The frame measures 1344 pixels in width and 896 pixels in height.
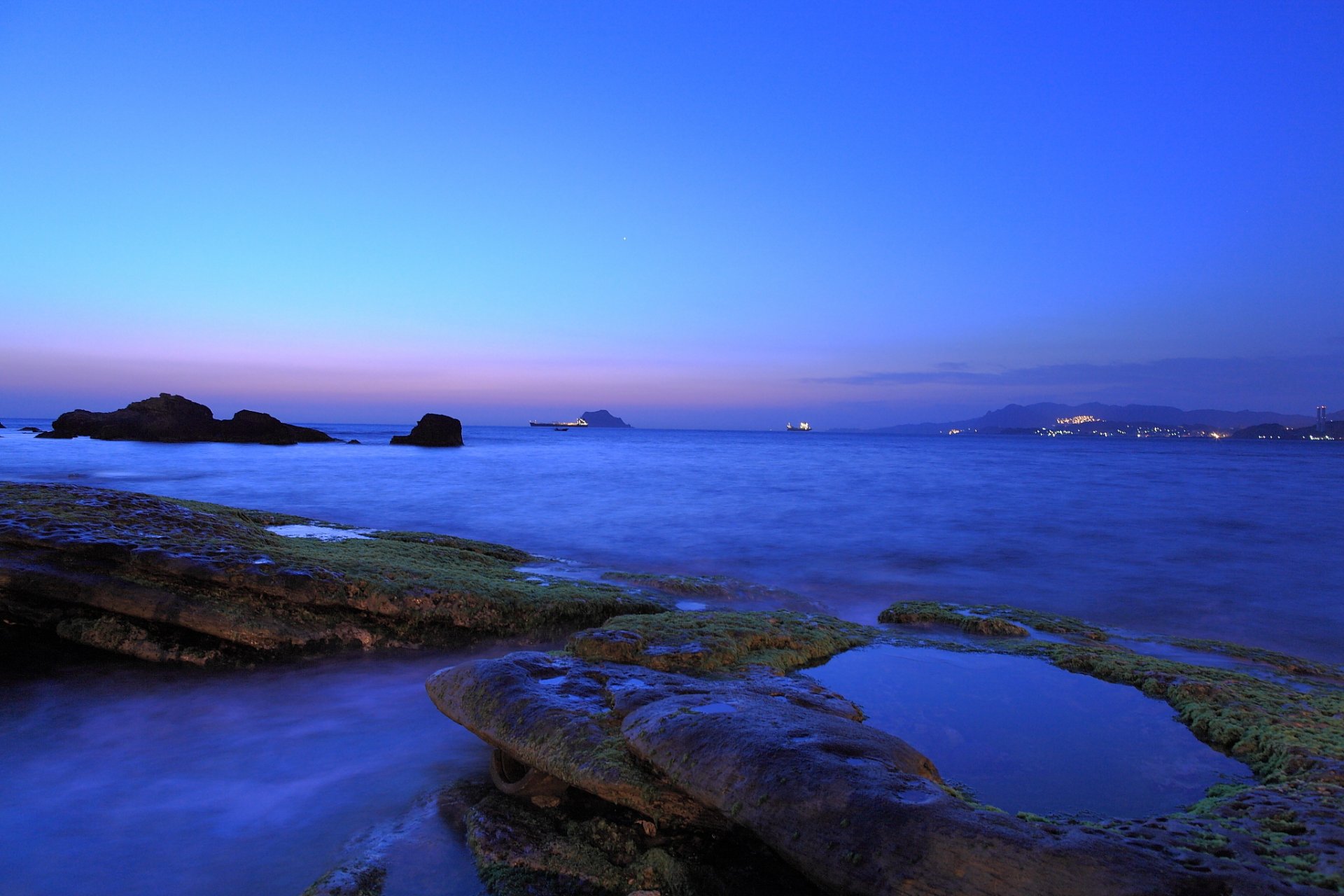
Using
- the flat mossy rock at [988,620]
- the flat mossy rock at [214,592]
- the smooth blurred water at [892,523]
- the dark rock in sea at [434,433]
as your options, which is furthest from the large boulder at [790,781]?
the dark rock in sea at [434,433]

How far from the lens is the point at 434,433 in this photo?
6512cm

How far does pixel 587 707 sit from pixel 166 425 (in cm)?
6184

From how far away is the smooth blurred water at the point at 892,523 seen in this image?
10.2 metres

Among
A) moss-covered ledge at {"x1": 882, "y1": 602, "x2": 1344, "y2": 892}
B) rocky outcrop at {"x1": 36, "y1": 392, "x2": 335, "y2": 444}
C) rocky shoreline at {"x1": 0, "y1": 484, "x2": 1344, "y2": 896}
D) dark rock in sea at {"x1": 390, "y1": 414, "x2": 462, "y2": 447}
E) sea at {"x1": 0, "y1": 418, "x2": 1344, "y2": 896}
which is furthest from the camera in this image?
dark rock in sea at {"x1": 390, "y1": 414, "x2": 462, "y2": 447}

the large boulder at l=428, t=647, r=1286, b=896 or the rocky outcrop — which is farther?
the rocky outcrop

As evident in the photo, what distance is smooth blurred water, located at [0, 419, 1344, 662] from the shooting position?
10.2m

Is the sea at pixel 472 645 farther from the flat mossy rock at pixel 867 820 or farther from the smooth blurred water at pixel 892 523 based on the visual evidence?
the flat mossy rock at pixel 867 820

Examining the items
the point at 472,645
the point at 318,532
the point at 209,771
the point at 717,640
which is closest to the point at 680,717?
the point at 717,640

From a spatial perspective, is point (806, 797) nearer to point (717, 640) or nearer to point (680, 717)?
point (680, 717)

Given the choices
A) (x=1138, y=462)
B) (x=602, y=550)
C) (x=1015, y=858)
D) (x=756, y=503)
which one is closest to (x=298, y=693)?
(x=1015, y=858)

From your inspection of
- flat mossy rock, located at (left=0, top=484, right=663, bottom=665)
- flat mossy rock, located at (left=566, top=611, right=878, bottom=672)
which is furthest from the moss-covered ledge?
flat mossy rock, located at (left=0, top=484, right=663, bottom=665)

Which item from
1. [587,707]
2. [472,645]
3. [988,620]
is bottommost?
[988,620]

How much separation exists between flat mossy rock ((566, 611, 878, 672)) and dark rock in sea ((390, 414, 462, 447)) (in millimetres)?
61956

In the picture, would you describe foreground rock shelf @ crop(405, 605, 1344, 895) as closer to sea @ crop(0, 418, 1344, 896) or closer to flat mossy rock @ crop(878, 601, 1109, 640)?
sea @ crop(0, 418, 1344, 896)
